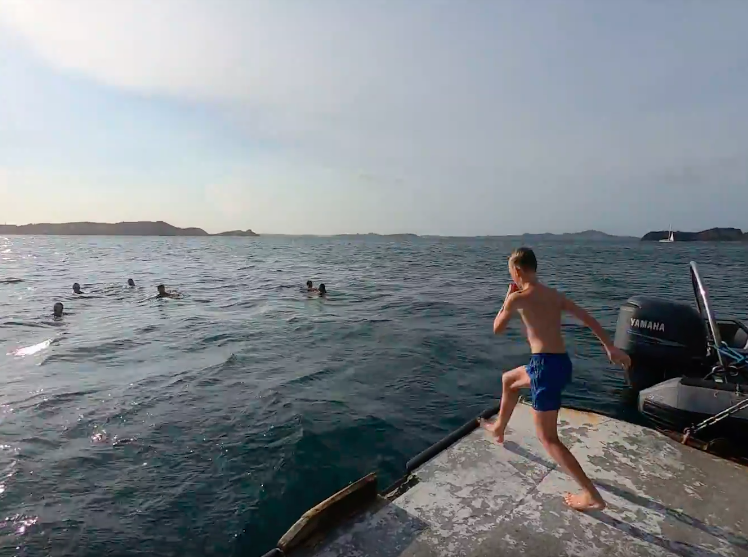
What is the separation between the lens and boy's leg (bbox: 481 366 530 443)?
4328 mm

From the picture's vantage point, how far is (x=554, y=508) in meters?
3.88

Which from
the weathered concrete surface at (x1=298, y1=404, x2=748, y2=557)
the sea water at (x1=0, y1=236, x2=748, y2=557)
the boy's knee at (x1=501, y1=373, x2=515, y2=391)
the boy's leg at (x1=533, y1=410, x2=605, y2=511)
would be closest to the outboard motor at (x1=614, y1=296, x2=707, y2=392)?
the sea water at (x1=0, y1=236, x2=748, y2=557)

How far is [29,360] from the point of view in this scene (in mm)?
11844

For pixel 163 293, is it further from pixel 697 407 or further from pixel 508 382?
pixel 697 407

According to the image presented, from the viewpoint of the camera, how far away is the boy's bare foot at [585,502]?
377 centimetres

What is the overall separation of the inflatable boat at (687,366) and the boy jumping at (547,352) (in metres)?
2.80

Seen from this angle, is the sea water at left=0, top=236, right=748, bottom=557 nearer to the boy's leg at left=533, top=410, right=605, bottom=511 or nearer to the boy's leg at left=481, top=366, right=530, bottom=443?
the boy's leg at left=481, top=366, right=530, bottom=443

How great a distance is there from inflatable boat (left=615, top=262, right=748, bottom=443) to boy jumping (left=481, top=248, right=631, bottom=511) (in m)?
2.80

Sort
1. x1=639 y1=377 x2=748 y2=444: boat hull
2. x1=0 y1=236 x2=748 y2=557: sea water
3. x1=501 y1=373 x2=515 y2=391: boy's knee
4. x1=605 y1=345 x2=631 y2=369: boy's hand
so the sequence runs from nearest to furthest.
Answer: x1=605 y1=345 x2=631 y2=369: boy's hand, x1=501 y1=373 x2=515 y2=391: boy's knee, x1=0 y1=236 x2=748 y2=557: sea water, x1=639 y1=377 x2=748 y2=444: boat hull

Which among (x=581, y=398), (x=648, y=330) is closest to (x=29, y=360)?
(x=581, y=398)

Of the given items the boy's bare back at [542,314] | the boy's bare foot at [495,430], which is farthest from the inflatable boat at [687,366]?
the boy's bare back at [542,314]

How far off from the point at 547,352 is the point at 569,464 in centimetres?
92

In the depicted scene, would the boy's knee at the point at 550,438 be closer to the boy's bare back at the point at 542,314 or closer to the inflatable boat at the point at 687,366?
the boy's bare back at the point at 542,314

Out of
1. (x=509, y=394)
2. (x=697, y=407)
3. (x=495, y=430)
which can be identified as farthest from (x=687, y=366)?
(x=509, y=394)
